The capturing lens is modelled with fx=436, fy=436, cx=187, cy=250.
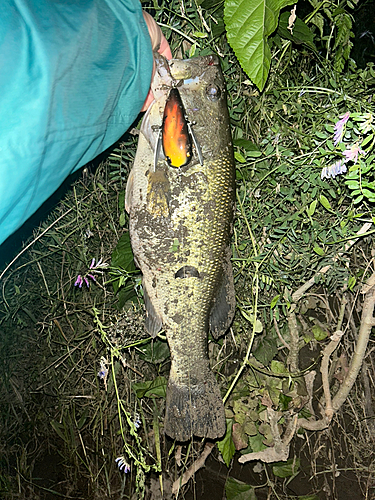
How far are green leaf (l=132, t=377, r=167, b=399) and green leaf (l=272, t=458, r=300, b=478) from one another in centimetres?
82

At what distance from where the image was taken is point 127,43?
122 cm

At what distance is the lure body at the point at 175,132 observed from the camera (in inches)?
54.3

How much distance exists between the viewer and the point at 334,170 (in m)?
1.54

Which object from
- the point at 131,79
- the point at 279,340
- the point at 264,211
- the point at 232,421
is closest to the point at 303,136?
the point at 264,211

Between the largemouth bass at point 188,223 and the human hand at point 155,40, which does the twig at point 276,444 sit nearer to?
the largemouth bass at point 188,223

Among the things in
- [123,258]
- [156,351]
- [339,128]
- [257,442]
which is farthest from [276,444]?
[339,128]

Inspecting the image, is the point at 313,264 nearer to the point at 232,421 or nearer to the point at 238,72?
the point at 238,72

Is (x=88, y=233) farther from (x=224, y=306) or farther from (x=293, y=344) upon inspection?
(x=293, y=344)

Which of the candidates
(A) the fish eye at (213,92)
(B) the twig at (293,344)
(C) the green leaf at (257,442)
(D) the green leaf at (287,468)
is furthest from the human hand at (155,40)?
(D) the green leaf at (287,468)

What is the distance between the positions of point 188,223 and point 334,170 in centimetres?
55

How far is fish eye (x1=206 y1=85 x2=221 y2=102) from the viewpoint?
4.96 ft

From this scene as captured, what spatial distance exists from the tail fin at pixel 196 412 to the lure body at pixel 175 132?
87cm

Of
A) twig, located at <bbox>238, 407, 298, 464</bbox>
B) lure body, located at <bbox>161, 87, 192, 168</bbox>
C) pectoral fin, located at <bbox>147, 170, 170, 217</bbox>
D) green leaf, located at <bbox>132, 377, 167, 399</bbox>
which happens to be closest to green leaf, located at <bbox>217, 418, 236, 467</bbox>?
twig, located at <bbox>238, 407, 298, 464</bbox>

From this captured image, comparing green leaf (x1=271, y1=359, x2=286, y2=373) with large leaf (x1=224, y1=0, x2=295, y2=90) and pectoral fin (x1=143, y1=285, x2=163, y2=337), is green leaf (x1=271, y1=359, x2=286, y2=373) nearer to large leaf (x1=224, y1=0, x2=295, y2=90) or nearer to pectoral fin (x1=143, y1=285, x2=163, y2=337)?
pectoral fin (x1=143, y1=285, x2=163, y2=337)
